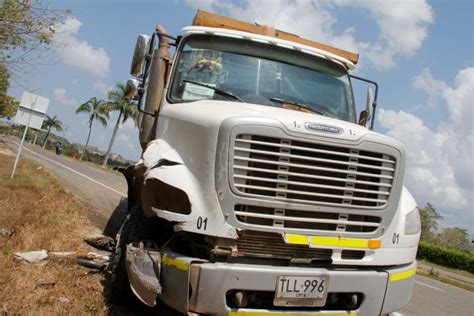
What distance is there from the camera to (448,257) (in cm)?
2606

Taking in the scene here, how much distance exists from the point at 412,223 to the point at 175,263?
2242 mm

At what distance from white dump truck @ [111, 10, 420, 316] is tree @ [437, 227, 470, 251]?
4142 cm

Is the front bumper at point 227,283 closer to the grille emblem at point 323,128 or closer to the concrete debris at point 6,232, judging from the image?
the grille emblem at point 323,128

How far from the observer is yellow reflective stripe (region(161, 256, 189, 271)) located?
10.7 feet

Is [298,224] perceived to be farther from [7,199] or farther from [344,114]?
[7,199]

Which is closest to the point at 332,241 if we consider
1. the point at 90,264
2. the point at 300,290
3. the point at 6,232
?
the point at 300,290

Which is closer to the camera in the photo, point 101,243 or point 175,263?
point 175,263

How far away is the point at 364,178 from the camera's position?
3707 mm

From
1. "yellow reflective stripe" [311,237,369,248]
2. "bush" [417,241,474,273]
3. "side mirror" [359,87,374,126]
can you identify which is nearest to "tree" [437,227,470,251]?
"bush" [417,241,474,273]

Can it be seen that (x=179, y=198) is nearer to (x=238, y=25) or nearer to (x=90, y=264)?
(x=90, y=264)

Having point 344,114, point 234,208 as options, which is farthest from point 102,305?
point 344,114

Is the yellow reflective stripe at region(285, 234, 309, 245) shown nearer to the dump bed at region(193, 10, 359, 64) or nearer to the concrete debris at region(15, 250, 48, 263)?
the dump bed at region(193, 10, 359, 64)

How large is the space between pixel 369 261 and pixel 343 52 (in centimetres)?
334

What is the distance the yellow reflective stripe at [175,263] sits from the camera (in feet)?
10.7
